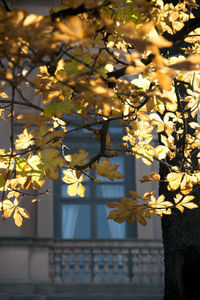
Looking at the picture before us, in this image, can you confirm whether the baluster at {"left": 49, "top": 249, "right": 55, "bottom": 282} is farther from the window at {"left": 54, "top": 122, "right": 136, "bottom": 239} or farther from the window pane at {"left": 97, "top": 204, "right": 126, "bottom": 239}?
the window pane at {"left": 97, "top": 204, "right": 126, "bottom": 239}

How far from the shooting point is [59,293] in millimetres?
8672

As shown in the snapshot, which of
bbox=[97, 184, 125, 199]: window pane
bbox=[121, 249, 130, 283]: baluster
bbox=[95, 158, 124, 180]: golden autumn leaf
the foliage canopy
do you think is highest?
bbox=[97, 184, 125, 199]: window pane

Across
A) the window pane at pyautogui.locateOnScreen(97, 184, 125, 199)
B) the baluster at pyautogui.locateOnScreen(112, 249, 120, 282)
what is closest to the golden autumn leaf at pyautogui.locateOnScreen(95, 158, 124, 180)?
the baluster at pyautogui.locateOnScreen(112, 249, 120, 282)

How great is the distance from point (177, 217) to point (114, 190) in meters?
5.70

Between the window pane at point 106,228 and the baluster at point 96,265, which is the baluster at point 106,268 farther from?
the window pane at point 106,228

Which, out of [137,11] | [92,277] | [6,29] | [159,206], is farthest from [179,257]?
[92,277]

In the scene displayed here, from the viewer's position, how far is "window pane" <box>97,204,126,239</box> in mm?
9938

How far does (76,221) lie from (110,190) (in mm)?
938

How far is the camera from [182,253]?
14.3ft

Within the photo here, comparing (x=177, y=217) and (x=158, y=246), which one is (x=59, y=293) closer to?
(x=158, y=246)

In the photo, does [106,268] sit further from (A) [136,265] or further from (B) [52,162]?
(B) [52,162]

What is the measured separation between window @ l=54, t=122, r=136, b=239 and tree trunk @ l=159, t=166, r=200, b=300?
5448 millimetres

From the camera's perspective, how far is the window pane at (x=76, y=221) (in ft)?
32.2

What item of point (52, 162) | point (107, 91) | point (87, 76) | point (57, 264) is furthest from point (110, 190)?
point (107, 91)
